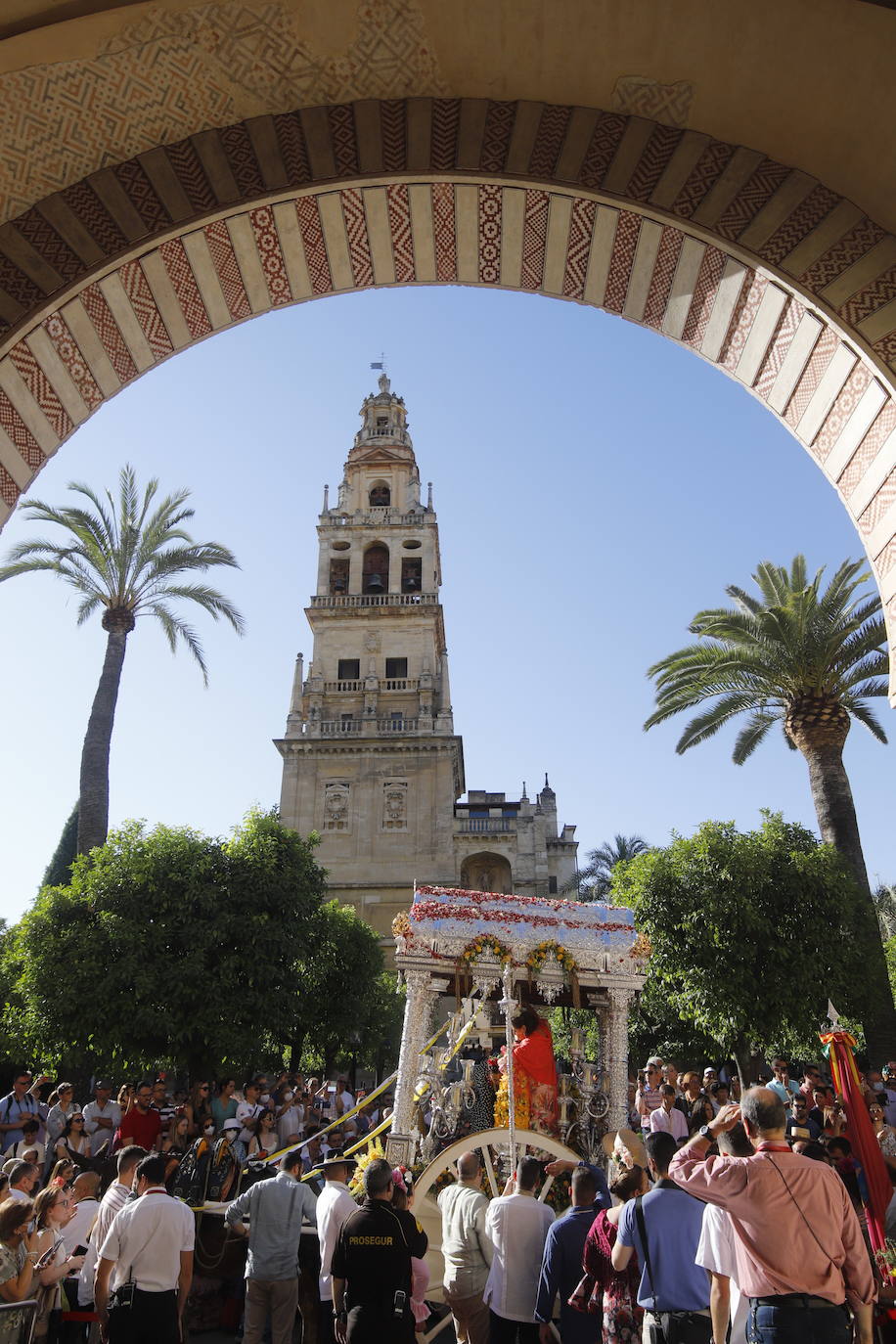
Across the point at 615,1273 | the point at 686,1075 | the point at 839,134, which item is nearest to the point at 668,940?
the point at 686,1075

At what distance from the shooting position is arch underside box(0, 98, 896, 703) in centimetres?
473

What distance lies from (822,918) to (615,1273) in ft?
51.7

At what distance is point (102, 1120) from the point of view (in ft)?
35.9

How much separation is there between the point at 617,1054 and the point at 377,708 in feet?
101

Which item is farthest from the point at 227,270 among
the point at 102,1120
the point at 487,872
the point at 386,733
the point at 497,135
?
the point at 487,872

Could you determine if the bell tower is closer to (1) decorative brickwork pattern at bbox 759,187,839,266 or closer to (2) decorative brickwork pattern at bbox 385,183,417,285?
(2) decorative brickwork pattern at bbox 385,183,417,285

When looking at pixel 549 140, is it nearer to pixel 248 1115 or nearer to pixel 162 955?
pixel 248 1115

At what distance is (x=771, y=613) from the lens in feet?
60.7

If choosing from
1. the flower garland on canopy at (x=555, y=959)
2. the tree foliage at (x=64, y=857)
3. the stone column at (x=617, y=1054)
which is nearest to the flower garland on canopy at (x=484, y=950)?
the flower garland on canopy at (x=555, y=959)

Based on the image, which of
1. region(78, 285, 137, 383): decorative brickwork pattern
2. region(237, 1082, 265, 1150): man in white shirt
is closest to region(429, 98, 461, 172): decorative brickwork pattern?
region(78, 285, 137, 383): decorative brickwork pattern

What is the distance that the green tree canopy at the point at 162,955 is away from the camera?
58.6 ft

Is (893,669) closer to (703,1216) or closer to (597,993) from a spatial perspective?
(703,1216)

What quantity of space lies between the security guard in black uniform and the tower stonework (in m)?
31.4

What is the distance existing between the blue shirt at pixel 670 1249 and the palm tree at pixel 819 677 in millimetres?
14914
